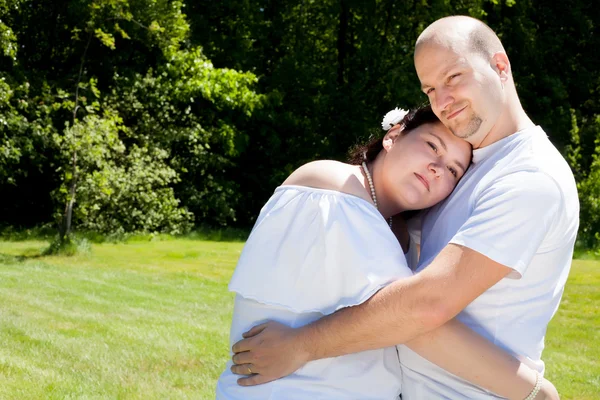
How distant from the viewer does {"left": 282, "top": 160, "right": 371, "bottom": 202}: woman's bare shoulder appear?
2459 mm

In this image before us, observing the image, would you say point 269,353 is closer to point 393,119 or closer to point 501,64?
point 393,119

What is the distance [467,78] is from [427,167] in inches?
12.1

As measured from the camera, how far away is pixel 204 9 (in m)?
20.3

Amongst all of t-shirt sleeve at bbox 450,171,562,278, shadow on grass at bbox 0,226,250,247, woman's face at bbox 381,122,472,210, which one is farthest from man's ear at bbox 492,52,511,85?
shadow on grass at bbox 0,226,250,247

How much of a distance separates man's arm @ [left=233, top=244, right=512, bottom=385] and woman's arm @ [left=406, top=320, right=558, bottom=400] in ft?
0.21

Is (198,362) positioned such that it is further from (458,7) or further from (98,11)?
(458,7)

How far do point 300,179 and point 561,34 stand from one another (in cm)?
2156

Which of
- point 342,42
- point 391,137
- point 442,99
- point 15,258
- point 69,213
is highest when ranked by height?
point 342,42

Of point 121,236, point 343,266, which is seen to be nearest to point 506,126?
point 343,266

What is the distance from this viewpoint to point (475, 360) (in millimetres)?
2293

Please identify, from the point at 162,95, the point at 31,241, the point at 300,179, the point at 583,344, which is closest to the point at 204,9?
the point at 162,95

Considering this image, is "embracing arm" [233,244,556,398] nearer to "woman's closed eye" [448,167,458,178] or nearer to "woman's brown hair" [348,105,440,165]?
"woman's closed eye" [448,167,458,178]

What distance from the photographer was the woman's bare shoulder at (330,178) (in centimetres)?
246

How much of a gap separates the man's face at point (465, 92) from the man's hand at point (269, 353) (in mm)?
839
